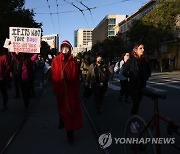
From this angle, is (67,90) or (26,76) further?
(26,76)

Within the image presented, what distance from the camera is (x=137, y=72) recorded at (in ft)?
26.2

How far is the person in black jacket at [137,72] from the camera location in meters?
7.99

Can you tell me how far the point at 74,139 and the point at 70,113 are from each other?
60 cm

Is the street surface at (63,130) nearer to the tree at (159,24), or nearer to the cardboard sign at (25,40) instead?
the cardboard sign at (25,40)

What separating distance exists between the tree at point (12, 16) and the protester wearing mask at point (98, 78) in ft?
98.3

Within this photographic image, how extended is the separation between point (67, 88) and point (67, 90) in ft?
0.12

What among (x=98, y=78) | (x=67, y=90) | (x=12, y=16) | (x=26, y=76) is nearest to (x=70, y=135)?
(x=67, y=90)

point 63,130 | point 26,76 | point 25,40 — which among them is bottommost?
point 63,130

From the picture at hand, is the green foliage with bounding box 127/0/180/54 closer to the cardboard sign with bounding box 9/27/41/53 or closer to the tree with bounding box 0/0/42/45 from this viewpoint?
the tree with bounding box 0/0/42/45

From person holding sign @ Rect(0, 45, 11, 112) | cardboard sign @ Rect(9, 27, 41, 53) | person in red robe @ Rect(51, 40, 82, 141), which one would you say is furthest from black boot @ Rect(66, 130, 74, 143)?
cardboard sign @ Rect(9, 27, 41, 53)

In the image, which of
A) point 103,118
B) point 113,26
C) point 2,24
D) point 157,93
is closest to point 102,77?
point 103,118

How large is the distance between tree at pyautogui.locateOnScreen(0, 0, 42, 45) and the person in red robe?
111 ft

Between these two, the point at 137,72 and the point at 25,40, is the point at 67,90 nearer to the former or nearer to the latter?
the point at 137,72

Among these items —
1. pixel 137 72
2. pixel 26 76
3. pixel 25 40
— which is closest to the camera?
pixel 137 72
